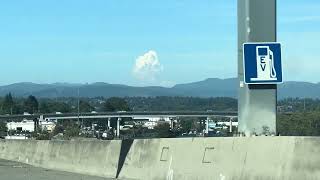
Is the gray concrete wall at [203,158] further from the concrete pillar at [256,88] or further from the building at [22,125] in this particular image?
the building at [22,125]

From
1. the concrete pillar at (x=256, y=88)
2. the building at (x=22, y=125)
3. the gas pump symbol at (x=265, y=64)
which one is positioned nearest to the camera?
the gas pump symbol at (x=265, y=64)

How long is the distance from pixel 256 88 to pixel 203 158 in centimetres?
168

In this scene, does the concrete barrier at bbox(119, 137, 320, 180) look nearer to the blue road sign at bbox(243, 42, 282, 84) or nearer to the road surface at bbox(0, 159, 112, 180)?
the blue road sign at bbox(243, 42, 282, 84)

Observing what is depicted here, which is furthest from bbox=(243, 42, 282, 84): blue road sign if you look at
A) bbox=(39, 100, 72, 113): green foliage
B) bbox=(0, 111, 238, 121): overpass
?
bbox=(39, 100, 72, 113): green foliage

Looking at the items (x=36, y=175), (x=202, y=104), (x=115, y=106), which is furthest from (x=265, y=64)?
(x=115, y=106)

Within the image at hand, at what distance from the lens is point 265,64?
→ 399 inches

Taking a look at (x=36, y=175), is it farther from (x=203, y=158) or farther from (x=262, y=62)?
Answer: (x=262, y=62)

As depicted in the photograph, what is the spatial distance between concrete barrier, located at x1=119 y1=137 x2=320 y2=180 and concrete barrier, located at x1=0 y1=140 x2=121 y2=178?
116cm

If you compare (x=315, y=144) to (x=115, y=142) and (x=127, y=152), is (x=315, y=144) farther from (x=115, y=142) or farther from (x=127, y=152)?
(x=115, y=142)

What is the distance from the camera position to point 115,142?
15719mm

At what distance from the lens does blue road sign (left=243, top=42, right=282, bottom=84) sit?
10.2m

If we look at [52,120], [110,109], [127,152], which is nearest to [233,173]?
[127,152]

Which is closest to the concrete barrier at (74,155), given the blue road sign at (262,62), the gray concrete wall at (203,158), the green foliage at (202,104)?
the gray concrete wall at (203,158)

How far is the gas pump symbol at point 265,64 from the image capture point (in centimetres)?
1014
